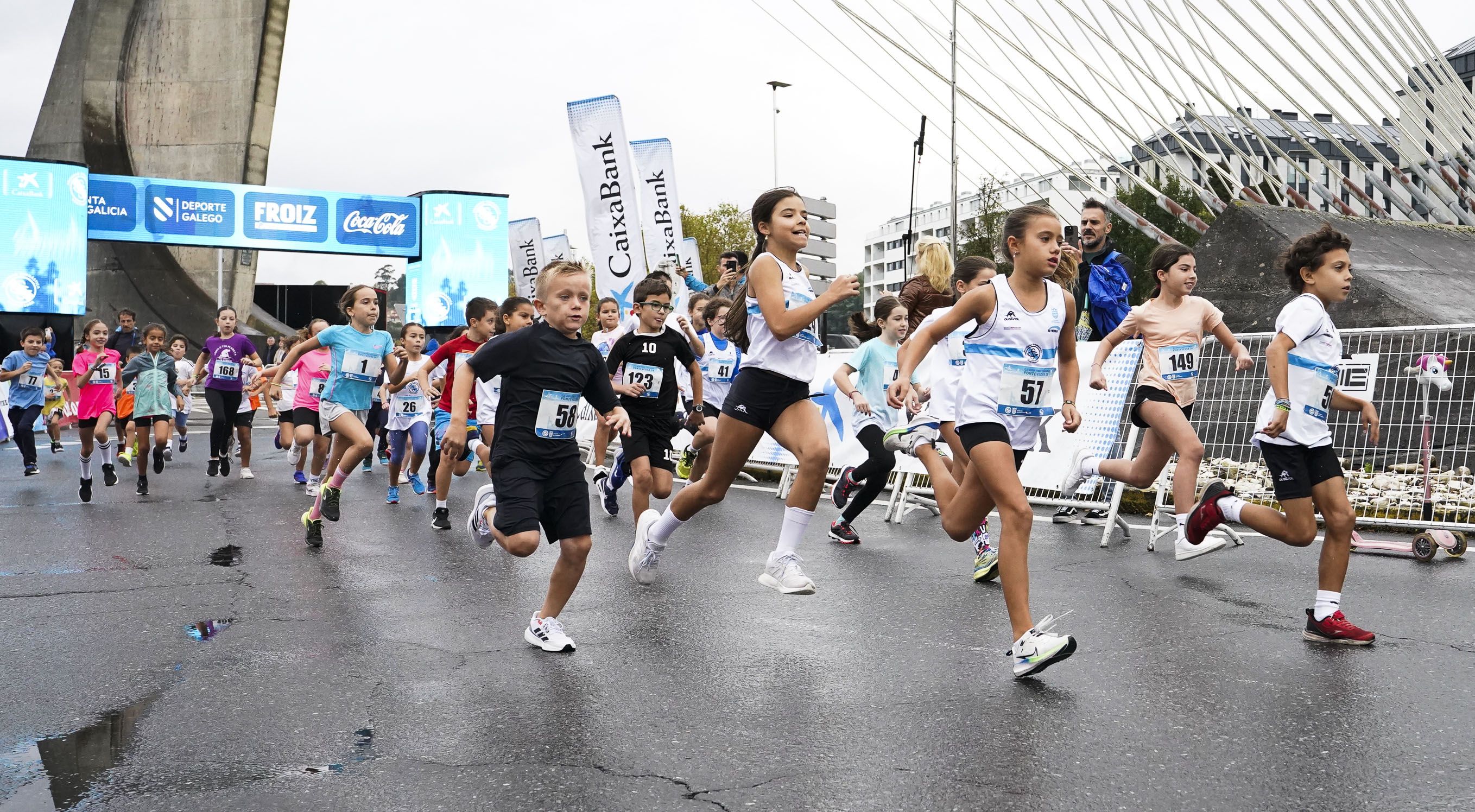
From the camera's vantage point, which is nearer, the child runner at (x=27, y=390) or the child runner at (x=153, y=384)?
the child runner at (x=153, y=384)

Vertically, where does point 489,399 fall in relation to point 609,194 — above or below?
below

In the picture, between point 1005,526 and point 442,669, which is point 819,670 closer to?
point 1005,526

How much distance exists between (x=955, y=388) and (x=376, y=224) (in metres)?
31.4

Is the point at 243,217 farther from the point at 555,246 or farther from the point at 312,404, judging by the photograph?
the point at 312,404

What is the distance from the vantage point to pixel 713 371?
11273 mm

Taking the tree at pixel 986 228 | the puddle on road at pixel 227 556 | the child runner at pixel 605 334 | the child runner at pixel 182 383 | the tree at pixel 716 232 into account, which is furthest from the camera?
the tree at pixel 716 232

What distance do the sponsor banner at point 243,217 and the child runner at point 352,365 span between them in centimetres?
2523

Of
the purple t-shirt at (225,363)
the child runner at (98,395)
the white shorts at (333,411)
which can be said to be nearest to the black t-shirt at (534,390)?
the white shorts at (333,411)

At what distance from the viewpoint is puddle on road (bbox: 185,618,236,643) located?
5.62 meters

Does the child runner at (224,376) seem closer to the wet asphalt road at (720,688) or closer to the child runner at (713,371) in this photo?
the child runner at (713,371)

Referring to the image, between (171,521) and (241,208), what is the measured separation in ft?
83.6

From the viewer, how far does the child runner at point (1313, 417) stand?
5.41m

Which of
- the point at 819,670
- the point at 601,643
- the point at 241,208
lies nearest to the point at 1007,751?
the point at 819,670

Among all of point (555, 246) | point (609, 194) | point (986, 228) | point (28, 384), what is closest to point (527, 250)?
point (555, 246)
